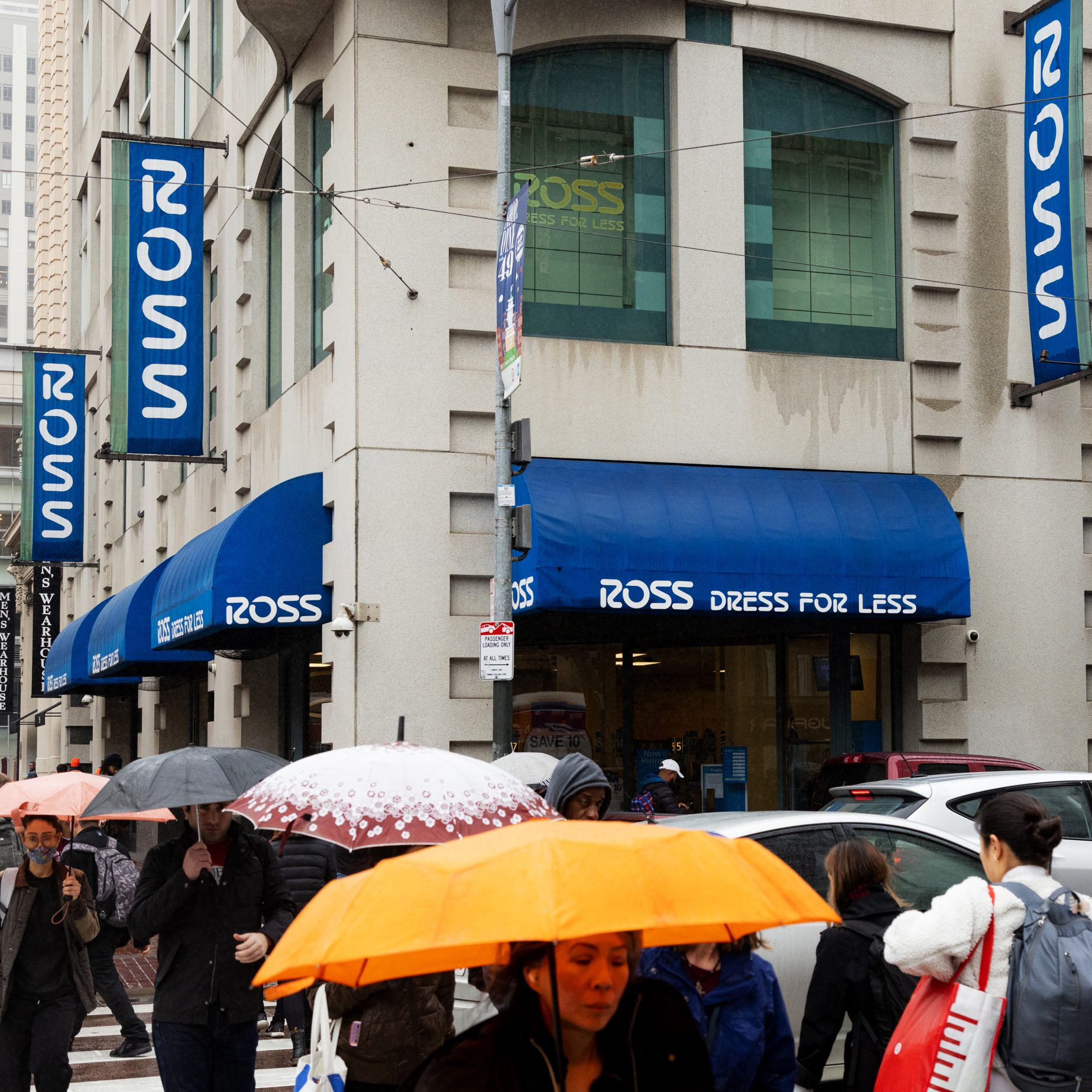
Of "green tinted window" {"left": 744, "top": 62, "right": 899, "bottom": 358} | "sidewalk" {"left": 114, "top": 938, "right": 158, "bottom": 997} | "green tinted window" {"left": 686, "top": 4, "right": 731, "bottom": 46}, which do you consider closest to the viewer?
"sidewalk" {"left": 114, "top": 938, "right": 158, "bottom": 997}

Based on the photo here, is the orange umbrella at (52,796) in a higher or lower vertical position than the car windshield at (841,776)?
higher

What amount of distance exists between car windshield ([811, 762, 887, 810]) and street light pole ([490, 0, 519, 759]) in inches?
105

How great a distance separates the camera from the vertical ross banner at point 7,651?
4359cm

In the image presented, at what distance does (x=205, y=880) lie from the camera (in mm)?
6691

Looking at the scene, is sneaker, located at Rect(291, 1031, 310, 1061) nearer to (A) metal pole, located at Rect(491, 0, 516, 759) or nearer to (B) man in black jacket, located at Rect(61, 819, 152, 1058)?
(B) man in black jacket, located at Rect(61, 819, 152, 1058)

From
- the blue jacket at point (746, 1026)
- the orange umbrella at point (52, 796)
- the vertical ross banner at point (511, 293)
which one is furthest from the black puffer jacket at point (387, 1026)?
the vertical ross banner at point (511, 293)

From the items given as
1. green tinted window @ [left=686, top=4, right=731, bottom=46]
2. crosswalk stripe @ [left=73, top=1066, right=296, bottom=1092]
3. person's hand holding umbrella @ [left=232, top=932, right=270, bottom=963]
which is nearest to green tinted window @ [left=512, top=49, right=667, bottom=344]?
green tinted window @ [left=686, top=4, right=731, bottom=46]

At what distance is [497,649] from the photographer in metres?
13.4

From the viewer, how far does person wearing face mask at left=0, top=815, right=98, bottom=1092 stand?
777cm

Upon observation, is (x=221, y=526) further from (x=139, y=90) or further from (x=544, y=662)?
(x=139, y=90)

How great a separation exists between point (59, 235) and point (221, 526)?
30.7m

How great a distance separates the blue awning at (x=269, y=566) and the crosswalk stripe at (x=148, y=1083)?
18.4 feet

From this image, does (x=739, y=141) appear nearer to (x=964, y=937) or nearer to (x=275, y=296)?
(x=275, y=296)

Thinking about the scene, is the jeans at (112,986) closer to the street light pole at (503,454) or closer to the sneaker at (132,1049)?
the sneaker at (132,1049)
